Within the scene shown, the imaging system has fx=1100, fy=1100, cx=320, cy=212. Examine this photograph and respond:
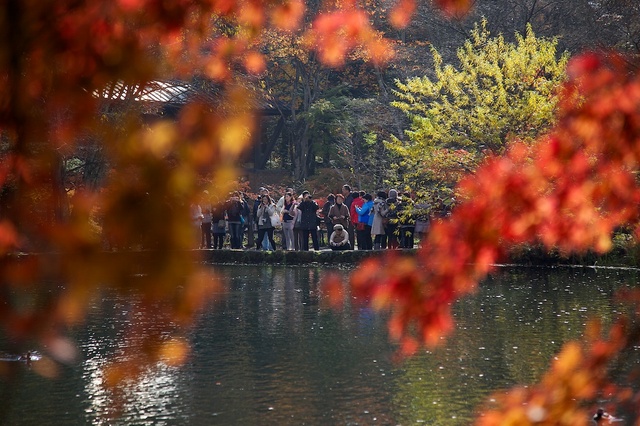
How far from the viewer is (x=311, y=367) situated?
12867 mm

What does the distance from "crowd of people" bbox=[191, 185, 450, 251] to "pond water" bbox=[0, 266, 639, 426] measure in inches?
238

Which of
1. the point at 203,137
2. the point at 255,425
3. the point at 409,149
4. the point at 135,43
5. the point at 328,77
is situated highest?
the point at 328,77

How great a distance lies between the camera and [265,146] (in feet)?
138

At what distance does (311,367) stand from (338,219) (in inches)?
561

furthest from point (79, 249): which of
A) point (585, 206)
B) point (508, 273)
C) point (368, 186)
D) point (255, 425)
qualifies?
point (368, 186)

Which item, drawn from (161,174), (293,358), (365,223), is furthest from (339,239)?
(161,174)

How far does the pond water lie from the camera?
1045 cm

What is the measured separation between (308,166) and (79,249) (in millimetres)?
37394

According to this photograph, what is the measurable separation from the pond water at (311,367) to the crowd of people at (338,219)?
19.8 feet

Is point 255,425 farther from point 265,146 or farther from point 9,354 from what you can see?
point 265,146

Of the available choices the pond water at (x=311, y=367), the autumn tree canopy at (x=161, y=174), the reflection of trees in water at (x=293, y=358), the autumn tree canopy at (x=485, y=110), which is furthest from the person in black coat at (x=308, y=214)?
the autumn tree canopy at (x=161, y=174)

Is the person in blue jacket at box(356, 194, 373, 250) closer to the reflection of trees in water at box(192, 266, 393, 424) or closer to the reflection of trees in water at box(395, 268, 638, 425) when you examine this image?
the reflection of trees in water at box(395, 268, 638, 425)

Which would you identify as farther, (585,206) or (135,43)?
(585,206)

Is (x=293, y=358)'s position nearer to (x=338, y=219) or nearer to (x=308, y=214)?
(x=308, y=214)
